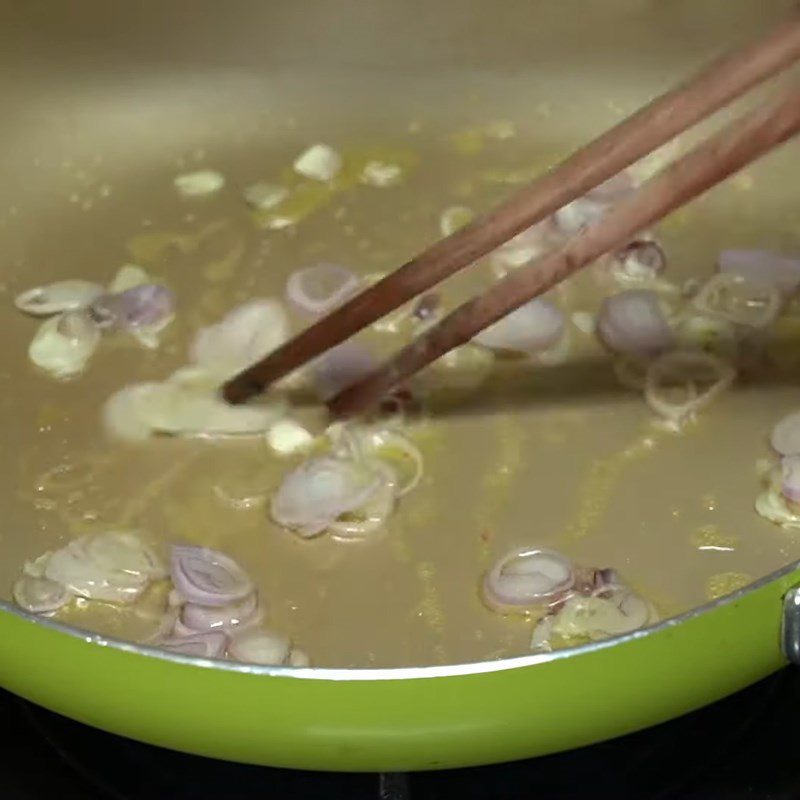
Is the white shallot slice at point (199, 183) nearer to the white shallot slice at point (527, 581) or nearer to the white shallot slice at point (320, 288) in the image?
the white shallot slice at point (320, 288)

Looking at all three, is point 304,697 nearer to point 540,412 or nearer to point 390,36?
point 540,412

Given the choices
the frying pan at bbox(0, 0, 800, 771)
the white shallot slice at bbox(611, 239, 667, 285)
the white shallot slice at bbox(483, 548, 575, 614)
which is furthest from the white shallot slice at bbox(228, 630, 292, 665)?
the white shallot slice at bbox(611, 239, 667, 285)

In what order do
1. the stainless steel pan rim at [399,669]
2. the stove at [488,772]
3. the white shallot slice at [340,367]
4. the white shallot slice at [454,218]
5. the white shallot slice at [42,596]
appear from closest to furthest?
the stainless steel pan rim at [399,669] → the stove at [488,772] → the white shallot slice at [42,596] → the white shallot slice at [340,367] → the white shallot slice at [454,218]

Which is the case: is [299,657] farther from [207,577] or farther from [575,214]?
[575,214]

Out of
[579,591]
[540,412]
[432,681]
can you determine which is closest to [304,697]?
[432,681]

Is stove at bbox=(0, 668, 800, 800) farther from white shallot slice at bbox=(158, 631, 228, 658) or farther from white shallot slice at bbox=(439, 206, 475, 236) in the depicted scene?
white shallot slice at bbox=(439, 206, 475, 236)

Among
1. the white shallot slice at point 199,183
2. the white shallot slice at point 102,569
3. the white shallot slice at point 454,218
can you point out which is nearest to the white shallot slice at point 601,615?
the white shallot slice at point 102,569
